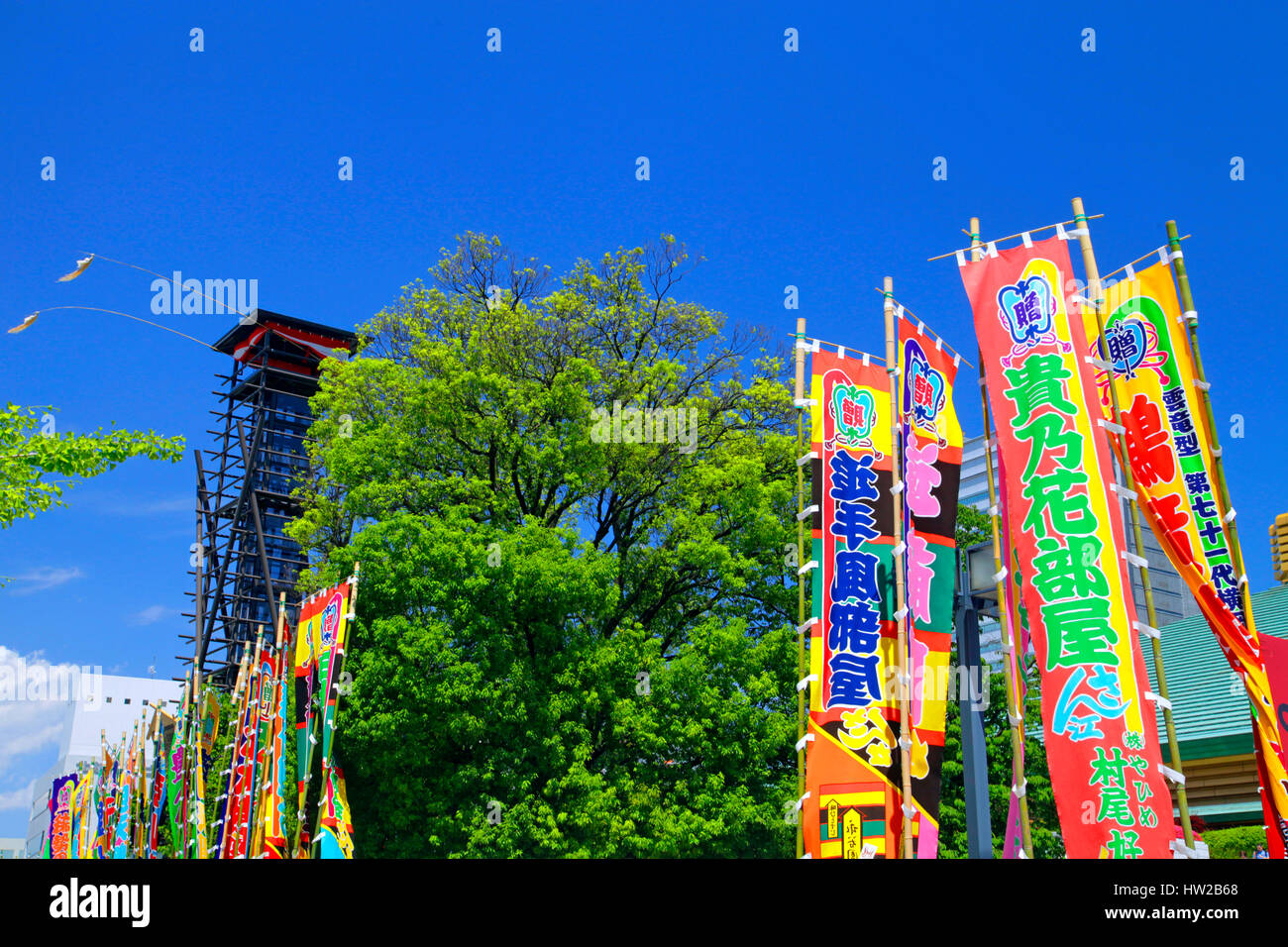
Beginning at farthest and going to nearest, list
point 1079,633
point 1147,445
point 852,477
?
point 852,477
point 1147,445
point 1079,633

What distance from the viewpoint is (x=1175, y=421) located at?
1016 centimetres

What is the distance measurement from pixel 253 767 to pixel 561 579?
814 cm

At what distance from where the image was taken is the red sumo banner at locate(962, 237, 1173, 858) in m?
8.53

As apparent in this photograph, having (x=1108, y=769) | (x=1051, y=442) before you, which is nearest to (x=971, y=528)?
(x=1051, y=442)

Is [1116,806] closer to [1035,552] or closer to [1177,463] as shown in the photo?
[1035,552]

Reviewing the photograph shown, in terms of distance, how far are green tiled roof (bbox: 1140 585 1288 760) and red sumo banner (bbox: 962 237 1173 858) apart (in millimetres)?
7823

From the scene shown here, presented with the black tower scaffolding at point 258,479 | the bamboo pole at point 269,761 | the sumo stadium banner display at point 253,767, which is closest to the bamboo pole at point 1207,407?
the sumo stadium banner display at point 253,767

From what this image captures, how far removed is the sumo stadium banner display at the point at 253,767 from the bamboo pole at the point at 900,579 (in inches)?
386

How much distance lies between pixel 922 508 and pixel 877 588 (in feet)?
3.41

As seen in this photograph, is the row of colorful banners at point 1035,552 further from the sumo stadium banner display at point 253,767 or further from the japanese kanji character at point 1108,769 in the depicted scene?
the sumo stadium banner display at point 253,767

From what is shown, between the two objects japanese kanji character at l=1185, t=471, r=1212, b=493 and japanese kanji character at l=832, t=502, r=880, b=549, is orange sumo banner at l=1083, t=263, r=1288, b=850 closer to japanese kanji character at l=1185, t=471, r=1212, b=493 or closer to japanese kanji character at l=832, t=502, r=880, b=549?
japanese kanji character at l=1185, t=471, r=1212, b=493

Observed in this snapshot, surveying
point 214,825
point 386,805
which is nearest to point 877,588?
point 386,805

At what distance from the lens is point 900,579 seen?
37.0ft
